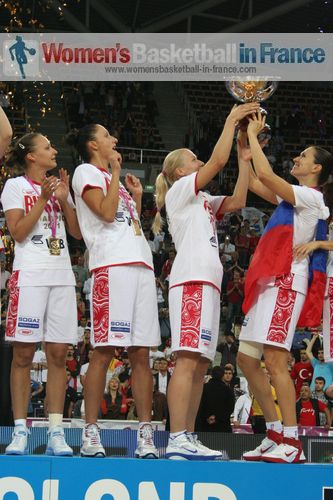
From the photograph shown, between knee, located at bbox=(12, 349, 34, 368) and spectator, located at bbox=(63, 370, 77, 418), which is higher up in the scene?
knee, located at bbox=(12, 349, 34, 368)

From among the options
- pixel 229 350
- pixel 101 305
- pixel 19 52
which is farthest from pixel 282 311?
pixel 19 52

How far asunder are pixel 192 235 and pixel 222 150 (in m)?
0.53

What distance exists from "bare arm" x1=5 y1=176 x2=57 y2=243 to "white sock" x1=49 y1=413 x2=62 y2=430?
1.02 metres

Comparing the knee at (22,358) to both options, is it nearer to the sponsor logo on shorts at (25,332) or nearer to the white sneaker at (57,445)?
the sponsor logo on shorts at (25,332)

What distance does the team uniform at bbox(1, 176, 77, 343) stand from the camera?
5.41 meters

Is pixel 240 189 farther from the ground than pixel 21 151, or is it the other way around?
pixel 21 151

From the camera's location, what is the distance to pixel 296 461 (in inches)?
201

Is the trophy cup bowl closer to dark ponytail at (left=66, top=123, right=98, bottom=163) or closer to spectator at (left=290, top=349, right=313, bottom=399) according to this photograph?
dark ponytail at (left=66, top=123, right=98, bottom=163)

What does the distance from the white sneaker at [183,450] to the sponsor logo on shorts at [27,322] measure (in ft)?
3.31

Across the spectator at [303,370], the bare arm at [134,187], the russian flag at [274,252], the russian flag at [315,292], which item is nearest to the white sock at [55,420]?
the russian flag at [274,252]

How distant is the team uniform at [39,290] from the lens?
5406mm

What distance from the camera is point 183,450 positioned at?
5148mm

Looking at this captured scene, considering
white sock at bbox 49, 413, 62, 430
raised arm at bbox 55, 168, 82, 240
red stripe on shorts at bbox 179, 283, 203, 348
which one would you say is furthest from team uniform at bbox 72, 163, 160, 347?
white sock at bbox 49, 413, 62, 430

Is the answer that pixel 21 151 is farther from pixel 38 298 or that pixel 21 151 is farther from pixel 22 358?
pixel 22 358
